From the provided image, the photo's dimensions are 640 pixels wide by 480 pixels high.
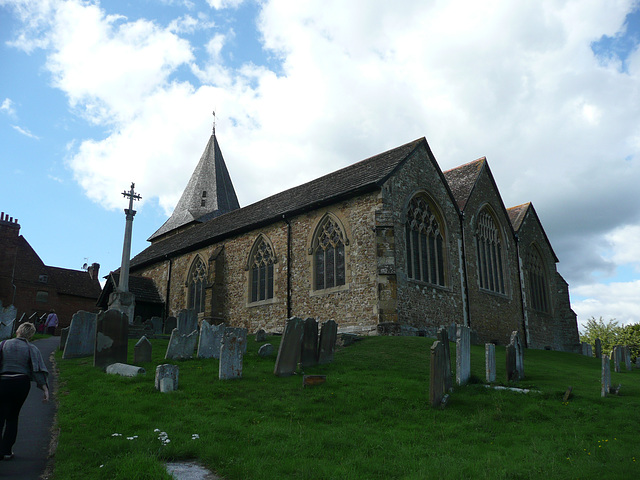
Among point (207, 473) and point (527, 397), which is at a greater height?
point (527, 397)

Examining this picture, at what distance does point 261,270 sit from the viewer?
24422 millimetres

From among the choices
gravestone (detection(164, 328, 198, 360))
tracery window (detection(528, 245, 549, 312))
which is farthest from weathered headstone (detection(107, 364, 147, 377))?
tracery window (detection(528, 245, 549, 312))

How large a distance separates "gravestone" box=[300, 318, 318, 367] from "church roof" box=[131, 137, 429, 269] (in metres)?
8.42

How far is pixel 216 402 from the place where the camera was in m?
8.97

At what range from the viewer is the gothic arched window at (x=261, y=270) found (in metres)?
23.8

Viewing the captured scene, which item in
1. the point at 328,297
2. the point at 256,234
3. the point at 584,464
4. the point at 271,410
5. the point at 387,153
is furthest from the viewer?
the point at 256,234

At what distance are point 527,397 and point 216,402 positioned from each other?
5749mm

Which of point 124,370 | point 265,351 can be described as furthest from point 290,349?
point 124,370

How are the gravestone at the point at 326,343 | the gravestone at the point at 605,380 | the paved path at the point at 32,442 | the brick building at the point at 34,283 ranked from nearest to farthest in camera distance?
the paved path at the point at 32,442
the gravestone at the point at 605,380
the gravestone at the point at 326,343
the brick building at the point at 34,283

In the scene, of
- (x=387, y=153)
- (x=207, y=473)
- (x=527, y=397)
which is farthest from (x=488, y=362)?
(x=387, y=153)

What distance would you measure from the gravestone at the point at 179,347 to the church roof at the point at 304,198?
31.1 feet

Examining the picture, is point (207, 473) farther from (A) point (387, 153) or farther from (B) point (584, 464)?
(A) point (387, 153)

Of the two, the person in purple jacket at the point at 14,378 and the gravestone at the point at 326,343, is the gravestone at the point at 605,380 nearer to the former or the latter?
the gravestone at the point at 326,343

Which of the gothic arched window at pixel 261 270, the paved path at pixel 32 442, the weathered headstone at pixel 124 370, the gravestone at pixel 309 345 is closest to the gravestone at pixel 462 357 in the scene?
the gravestone at pixel 309 345
